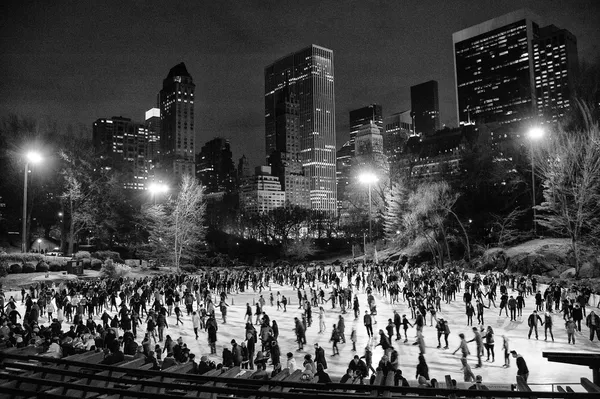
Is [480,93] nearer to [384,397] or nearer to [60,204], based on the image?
[60,204]

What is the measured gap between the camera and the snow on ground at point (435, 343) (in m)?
13.1

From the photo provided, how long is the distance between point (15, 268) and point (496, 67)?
167 m

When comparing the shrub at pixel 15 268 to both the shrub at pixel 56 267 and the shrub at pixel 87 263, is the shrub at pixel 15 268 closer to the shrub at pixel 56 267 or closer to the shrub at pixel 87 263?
the shrub at pixel 56 267

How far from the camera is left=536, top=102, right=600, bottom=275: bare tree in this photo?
3288 cm

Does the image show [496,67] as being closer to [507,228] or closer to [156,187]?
[507,228]

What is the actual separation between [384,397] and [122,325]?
15.3 metres

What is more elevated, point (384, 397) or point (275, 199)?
point (275, 199)

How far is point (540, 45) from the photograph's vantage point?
145 meters

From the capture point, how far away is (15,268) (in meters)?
36.8

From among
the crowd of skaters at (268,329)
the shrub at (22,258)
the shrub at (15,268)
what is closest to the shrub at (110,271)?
the shrub at (22,258)

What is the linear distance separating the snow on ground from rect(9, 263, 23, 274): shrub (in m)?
12.2

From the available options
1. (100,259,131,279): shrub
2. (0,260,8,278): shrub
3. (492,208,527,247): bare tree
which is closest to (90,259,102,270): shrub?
(100,259,131,279): shrub

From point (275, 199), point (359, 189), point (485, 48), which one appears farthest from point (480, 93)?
point (359, 189)

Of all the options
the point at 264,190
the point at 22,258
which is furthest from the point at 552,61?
the point at 22,258
